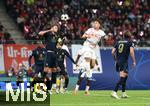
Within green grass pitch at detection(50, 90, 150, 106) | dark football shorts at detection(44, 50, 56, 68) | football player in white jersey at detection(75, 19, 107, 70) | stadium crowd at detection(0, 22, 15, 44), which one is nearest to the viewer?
green grass pitch at detection(50, 90, 150, 106)

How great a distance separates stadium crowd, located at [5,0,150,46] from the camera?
33812mm

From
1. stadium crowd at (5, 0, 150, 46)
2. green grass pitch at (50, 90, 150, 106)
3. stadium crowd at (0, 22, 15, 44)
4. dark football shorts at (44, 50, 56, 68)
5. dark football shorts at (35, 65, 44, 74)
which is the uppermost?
stadium crowd at (5, 0, 150, 46)

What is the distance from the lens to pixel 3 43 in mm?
29953

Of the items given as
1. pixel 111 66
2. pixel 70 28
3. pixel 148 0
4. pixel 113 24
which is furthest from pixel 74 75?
pixel 148 0

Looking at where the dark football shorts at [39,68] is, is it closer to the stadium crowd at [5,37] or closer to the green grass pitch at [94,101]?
the green grass pitch at [94,101]

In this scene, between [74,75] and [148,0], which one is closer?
[74,75]

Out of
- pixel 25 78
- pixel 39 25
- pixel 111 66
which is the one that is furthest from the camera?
pixel 39 25

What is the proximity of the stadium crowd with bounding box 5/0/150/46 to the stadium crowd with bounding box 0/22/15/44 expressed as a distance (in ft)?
3.81

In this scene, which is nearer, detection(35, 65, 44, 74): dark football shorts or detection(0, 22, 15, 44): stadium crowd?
detection(35, 65, 44, 74): dark football shorts

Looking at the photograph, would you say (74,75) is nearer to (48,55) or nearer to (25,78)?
(25,78)

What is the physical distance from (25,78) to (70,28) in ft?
21.3

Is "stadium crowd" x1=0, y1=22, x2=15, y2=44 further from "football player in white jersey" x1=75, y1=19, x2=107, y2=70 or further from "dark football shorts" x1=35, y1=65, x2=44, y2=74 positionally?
"football player in white jersey" x1=75, y1=19, x2=107, y2=70

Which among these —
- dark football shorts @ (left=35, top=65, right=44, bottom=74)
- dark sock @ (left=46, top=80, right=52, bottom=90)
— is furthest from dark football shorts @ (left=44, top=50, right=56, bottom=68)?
dark football shorts @ (left=35, top=65, right=44, bottom=74)

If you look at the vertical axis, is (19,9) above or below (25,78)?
above
